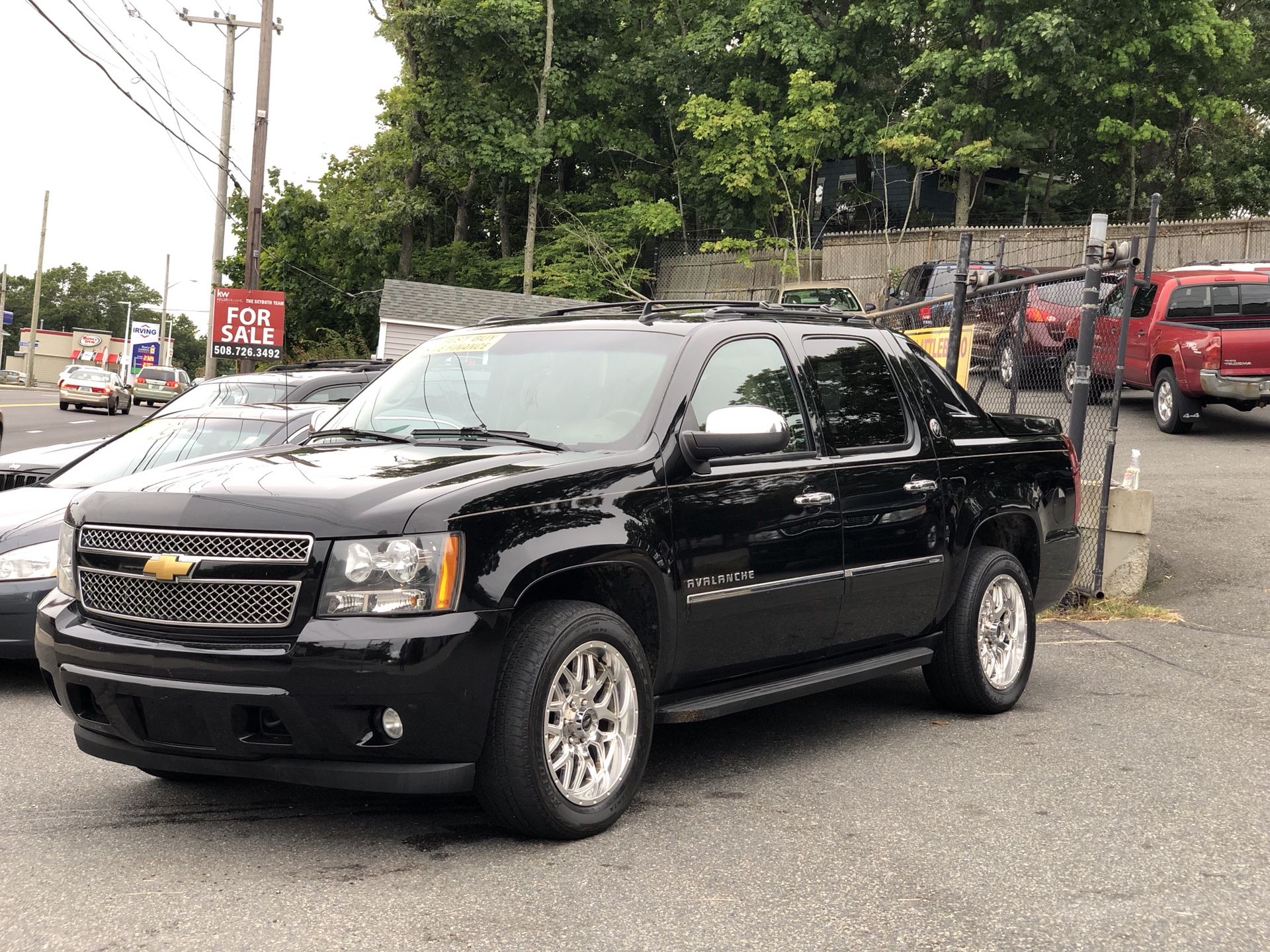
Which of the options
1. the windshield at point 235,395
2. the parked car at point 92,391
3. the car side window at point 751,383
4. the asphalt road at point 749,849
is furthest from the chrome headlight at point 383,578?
the parked car at point 92,391

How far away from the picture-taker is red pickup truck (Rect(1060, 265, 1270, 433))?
16.8m

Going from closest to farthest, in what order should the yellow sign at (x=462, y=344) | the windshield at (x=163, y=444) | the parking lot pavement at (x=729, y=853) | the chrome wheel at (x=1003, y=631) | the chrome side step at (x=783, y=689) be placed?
the parking lot pavement at (x=729, y=853)
the chrome side step at (x=783, y=689)
the yellow sign at (x=462, y=344)
the chrome wheel at (x=1003, y=631)
the windshield at (x=163, y=444)

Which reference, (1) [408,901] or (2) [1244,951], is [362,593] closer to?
(1) [408,901]

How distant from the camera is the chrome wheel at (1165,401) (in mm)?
18156

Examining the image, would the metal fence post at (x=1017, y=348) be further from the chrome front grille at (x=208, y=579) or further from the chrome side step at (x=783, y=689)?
the chrome front grille at (x=208, y=579)

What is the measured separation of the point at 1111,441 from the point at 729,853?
6.43 metres

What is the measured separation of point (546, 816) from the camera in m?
4.39

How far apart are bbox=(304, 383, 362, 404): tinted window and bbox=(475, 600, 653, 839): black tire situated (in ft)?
26.3

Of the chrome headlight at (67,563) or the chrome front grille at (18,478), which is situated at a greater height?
the chrome headlight at (67,563)

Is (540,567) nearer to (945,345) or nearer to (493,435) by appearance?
(493,435)

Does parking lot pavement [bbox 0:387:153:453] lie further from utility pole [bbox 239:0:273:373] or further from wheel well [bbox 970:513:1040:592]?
wheel well [bbox 970:513:1040:592]

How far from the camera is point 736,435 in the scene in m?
4.93

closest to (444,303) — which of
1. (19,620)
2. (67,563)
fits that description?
(19,620)

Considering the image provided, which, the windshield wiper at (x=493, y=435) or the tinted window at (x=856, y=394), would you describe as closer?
the windshield wiper at (x=493, y=435)
